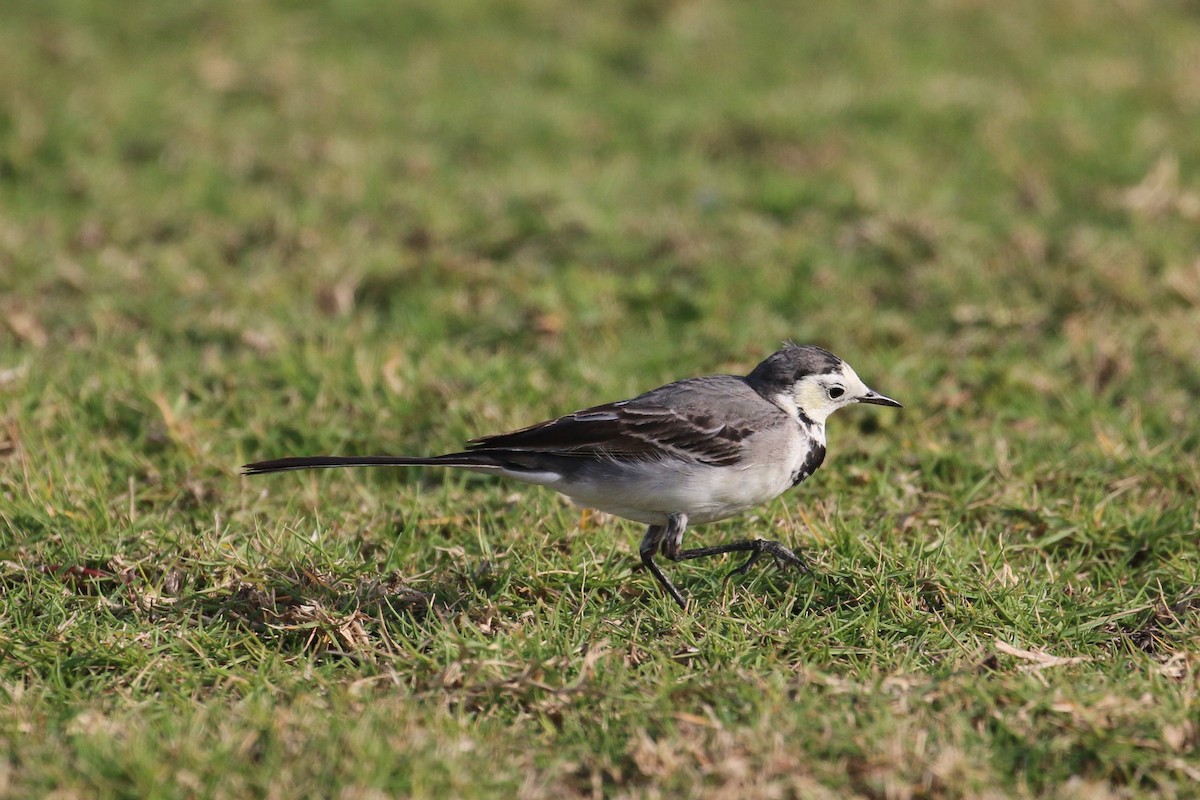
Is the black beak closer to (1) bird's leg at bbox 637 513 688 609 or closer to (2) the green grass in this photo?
(2) the green grass

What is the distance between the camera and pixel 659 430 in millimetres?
5414

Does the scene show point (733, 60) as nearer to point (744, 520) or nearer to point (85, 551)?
point (744, 520)

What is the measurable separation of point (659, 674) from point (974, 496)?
202cm

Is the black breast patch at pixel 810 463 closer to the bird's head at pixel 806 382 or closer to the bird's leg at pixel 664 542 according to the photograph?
the bird's head at pixel 806 382

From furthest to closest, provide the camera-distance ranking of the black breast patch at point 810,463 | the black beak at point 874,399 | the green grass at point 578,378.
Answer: the black beak at point 874,399 < the black breast patch at point 810,463 < the green grass at point 578,378

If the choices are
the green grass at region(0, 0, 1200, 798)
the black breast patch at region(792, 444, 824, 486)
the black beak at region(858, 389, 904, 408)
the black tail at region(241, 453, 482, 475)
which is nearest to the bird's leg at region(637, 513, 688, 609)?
the green grass at region(0, 0, 1200, 798)

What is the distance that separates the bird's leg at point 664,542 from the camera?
17.3ft

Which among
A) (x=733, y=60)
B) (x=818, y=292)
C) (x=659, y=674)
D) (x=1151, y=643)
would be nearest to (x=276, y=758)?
(x=659, y=674)

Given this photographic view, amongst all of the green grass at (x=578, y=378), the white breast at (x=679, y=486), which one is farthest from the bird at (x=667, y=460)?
the green grass at (x=578, y=378)

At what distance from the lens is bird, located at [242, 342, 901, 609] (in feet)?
17.3

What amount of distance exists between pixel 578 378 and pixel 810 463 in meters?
1.95

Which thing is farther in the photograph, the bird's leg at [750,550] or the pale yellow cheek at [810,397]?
the pale yellow cheek at [810,397]

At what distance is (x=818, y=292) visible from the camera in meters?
8.31

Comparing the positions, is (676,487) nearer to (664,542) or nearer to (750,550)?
(664,542)
